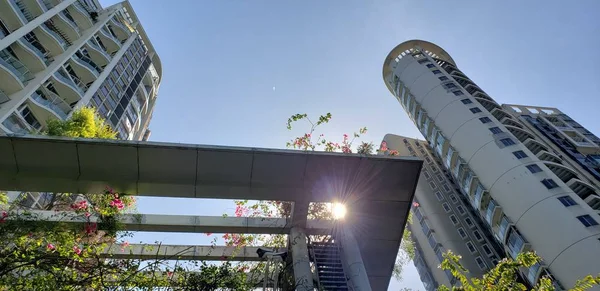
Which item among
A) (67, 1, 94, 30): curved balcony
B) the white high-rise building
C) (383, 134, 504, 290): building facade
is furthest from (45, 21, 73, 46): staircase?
(383, 134, 504, 290): building facade

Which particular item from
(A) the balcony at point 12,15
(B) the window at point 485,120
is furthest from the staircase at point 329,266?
(B) the window at point 485,120

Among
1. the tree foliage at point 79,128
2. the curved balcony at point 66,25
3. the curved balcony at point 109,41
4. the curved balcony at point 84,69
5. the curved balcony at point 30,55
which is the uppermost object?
the curved balcony at point 109,41

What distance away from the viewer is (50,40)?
24.6 metres

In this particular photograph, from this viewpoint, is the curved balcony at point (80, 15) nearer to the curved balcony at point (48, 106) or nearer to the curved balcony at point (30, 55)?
the curved balcony at point (30, 55)

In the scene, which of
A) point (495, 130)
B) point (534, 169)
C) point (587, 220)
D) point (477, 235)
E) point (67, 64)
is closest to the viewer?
point (587, 220)

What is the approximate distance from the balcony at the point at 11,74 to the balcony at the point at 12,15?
1.87 metres

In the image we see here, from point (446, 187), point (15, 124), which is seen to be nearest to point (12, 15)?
point (15, 124)

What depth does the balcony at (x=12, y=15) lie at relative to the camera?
20.6 meters

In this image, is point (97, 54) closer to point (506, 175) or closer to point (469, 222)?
point (506, 175)

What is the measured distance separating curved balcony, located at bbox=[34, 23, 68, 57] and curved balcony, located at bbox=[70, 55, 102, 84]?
42.5 inches

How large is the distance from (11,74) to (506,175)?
112 ft

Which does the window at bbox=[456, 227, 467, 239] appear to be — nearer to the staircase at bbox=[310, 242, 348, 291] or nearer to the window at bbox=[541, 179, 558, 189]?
the window at bbox=[541, 179, 558, 189]

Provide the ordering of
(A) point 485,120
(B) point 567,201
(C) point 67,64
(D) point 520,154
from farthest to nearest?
1. (A) point 485,120
2. (D) point 520,154
3. (C) point 67,64
4. (B) point 567,201

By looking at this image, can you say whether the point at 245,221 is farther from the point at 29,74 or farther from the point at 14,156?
the point at 29,74
